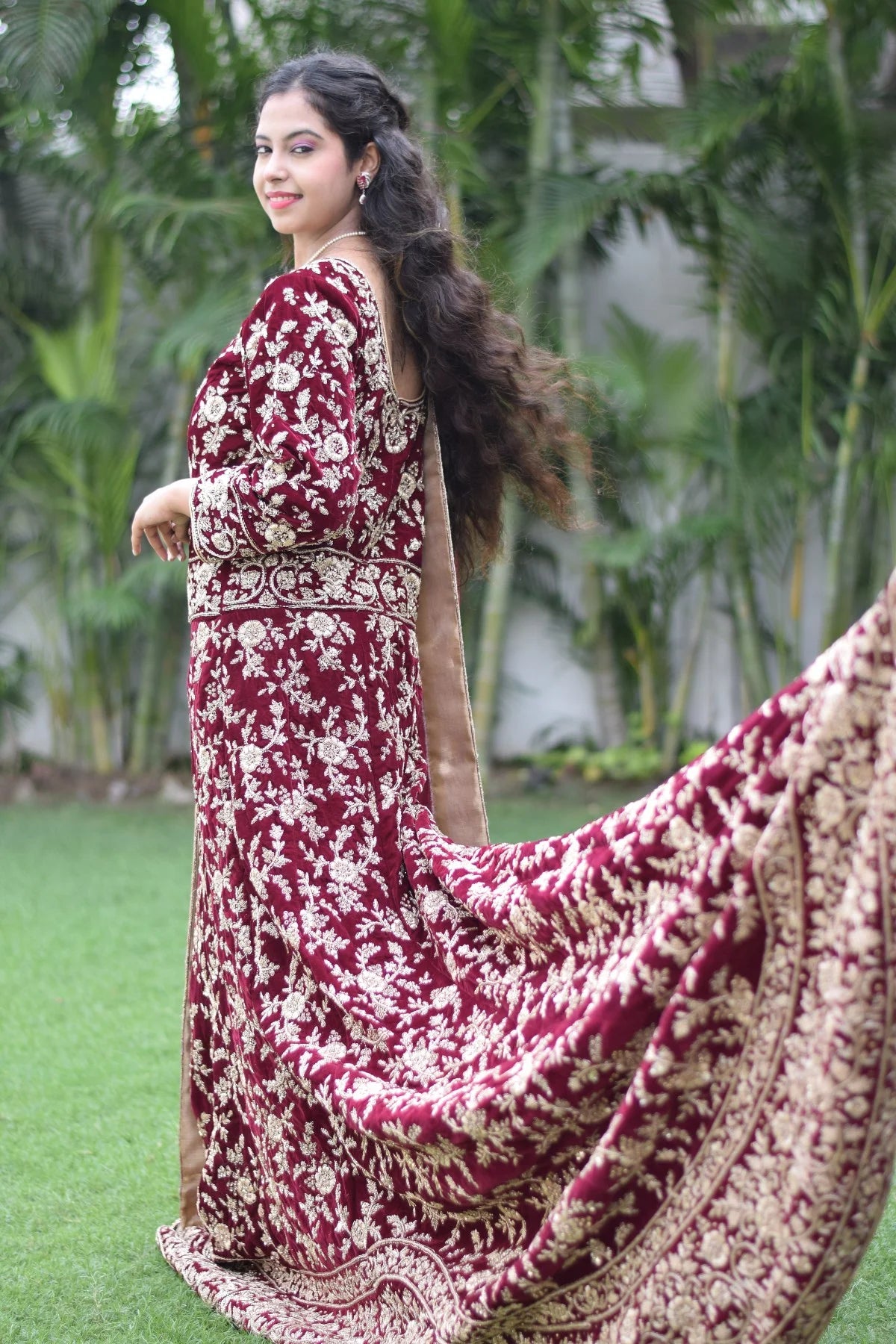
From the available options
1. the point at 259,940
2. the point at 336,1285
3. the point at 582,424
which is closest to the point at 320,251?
the point at 259,940

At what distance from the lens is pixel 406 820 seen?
2.01 m

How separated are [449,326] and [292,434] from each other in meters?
0.31

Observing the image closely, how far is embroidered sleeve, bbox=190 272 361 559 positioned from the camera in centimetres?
183

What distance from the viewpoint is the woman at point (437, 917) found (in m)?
1.25

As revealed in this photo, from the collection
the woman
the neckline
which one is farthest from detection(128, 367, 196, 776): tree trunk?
the neckline

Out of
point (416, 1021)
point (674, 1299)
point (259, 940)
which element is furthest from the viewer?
point (259, 940)

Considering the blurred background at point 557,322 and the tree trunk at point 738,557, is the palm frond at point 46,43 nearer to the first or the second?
the blurred background at point 557,322

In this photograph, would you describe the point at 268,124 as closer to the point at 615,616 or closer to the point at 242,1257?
the point at 242,1257

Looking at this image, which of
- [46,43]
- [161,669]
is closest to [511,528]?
[161,669]

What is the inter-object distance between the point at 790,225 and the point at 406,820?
4.42 m

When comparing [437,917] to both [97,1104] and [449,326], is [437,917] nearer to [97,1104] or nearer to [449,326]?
[449,326]

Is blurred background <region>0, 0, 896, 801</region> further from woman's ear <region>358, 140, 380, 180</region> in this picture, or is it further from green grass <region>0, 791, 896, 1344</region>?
woman's ear <region>358, 140, 380, 180</region>

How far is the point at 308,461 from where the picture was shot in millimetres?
1818

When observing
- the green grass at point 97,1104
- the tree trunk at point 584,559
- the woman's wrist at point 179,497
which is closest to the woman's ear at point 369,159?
the woman's wrist at point 179,497
